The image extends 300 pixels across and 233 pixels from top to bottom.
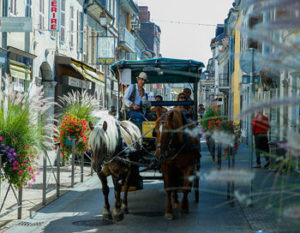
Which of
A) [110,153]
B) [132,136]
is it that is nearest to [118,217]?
[110,153]

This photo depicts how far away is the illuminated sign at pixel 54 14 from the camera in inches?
835

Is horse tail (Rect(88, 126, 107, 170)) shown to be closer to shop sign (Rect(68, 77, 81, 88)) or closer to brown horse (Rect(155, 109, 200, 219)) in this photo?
brown horse (Rect(155, 109, 200, 219))

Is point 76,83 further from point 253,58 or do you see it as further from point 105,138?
point 253,58

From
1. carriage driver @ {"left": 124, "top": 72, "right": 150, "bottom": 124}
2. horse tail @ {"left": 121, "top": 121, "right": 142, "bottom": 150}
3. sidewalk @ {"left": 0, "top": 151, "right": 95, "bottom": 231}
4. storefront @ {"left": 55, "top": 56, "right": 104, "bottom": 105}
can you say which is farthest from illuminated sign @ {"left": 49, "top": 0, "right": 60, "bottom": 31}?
horse tail @ {"left": 121, "top": 121, "right": 142, "bottom": 150}

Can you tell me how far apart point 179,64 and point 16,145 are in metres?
4.67

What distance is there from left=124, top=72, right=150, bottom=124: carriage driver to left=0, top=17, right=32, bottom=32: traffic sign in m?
5.90

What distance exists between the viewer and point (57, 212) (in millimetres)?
8273

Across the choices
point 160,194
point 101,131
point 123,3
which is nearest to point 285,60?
point 101,131

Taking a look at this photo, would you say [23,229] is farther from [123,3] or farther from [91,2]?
[123,3]

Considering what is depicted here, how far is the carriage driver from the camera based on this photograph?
944 centimetres

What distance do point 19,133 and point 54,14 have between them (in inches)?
607

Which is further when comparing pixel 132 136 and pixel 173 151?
pixel 132 136

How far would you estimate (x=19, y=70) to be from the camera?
719 inches

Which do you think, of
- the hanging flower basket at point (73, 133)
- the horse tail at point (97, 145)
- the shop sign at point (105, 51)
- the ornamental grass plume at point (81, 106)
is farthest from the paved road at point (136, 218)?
the shop sign at point (105, 51)
